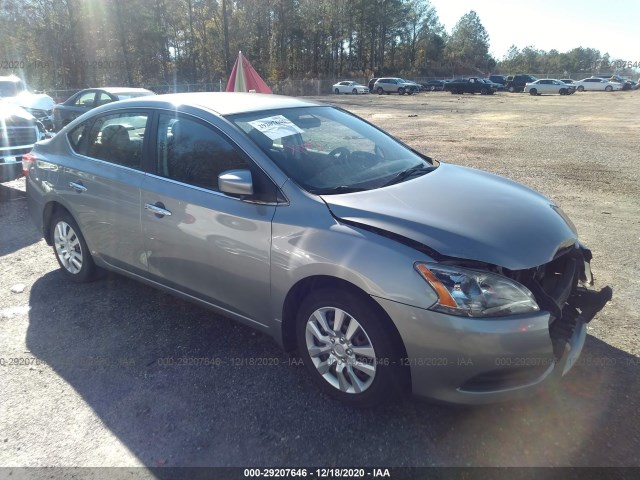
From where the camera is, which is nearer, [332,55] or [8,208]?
[8,208]

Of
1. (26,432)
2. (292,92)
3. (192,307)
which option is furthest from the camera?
(292,92)

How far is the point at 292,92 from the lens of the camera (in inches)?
2168

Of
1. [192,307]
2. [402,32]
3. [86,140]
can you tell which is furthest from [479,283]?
[402,32]

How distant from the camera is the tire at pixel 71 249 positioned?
14.2 feet

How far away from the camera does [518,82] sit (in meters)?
51.6

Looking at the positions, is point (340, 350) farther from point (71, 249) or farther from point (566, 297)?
point (71, 249)

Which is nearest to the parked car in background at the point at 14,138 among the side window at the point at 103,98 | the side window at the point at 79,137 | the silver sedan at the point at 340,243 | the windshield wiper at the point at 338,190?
the side window at the point at 79,137

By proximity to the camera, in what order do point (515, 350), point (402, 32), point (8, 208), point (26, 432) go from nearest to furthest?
point (515, 350), point (26, 432), point (8, 208), point (402, 32)

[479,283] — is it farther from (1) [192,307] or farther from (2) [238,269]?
(1) [192,307]

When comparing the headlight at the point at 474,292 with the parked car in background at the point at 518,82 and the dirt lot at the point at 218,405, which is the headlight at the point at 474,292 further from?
the parked car in background at the point at 518,82

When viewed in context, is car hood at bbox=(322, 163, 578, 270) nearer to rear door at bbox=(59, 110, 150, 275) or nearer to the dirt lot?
the dirt lot

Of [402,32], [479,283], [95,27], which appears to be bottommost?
[479,283]

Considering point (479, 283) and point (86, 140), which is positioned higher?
point (86, 140)

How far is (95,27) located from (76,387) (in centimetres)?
5180
